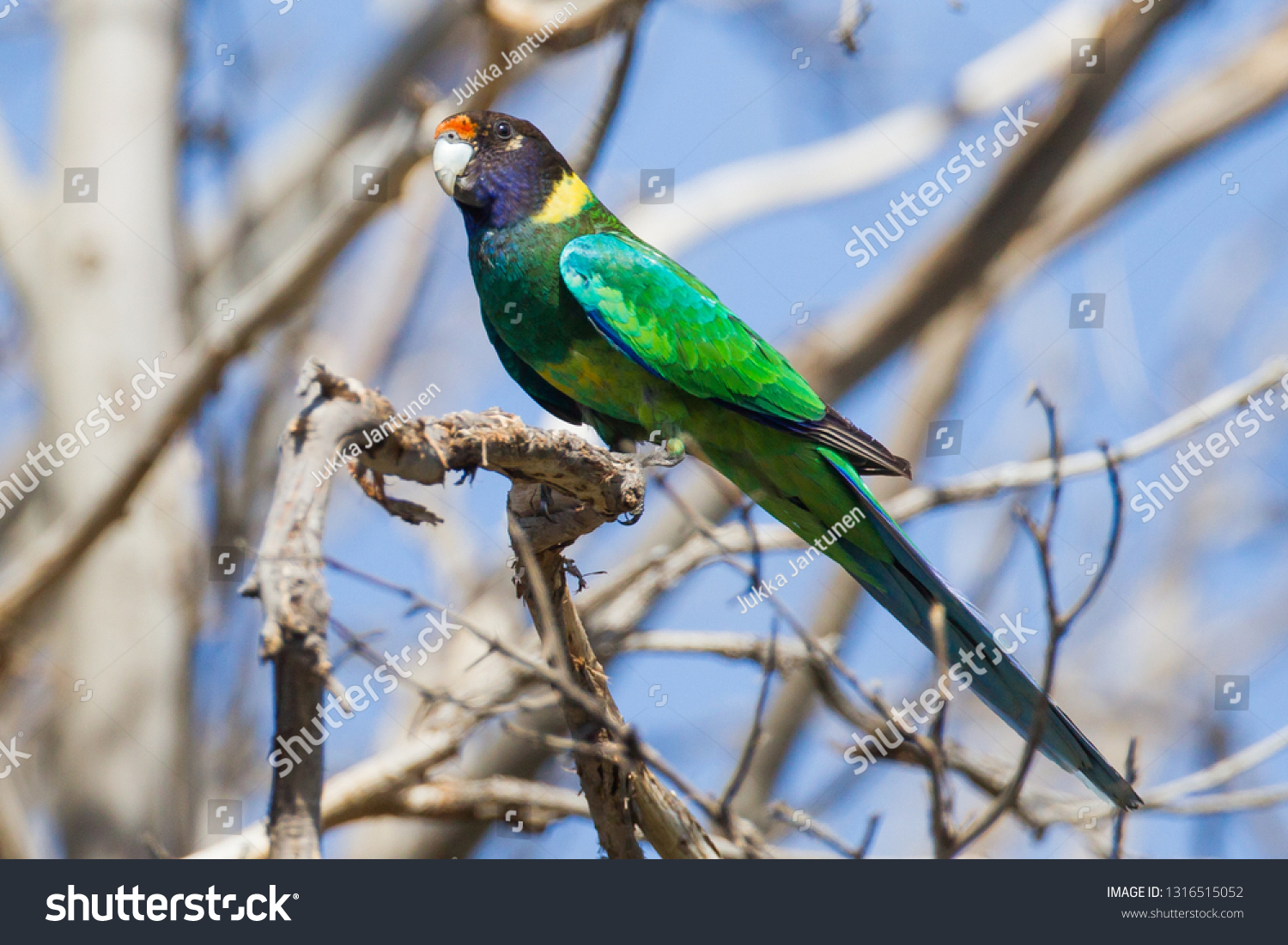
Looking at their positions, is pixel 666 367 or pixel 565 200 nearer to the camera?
pixel 666 367

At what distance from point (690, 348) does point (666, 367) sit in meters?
0.17

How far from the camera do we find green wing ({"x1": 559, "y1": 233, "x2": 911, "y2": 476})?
5.04m

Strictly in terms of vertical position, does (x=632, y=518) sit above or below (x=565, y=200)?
below

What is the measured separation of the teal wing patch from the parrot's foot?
13.0 inches

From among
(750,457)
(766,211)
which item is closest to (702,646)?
(750,457)

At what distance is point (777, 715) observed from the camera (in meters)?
9.12

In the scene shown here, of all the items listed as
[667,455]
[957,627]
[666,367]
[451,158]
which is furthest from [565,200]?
[957,627]

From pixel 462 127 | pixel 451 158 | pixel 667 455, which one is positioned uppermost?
pixel 462 127

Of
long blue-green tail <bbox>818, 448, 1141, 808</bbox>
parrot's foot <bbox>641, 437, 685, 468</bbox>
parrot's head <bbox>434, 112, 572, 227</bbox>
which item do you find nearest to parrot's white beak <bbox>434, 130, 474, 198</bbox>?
parrot's head <bbox>434, 112, 572, 227</bbox>

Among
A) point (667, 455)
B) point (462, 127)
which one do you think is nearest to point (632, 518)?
point (667, 455)

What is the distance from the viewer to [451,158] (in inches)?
219

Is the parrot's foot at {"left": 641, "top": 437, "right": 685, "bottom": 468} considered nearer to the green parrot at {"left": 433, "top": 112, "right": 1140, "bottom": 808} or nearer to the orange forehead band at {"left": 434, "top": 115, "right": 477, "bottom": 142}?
the green parrot at {"left": 433, "top": 112, "right": 1140, "bottom": 808}

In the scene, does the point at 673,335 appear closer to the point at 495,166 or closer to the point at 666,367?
the point at 666,367

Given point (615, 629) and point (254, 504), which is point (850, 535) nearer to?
point (615, 629)
